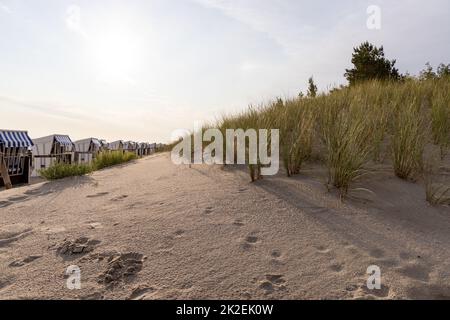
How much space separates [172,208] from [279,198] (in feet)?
3.54

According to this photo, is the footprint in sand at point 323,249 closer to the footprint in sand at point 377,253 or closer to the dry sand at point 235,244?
the dry sand at point 235,244

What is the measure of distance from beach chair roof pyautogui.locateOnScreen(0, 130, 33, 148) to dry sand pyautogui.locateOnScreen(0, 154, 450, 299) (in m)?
11.1

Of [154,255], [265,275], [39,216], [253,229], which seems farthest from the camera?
[39,216]

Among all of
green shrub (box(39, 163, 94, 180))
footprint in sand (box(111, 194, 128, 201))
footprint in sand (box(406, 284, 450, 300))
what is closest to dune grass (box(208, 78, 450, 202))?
footprint in sand (box(406, 284, 450, 300))

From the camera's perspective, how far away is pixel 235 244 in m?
2.54

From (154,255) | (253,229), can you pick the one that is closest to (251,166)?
(253,229)

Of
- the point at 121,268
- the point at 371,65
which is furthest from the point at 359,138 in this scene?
the point at 371,65

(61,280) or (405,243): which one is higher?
(405,243)

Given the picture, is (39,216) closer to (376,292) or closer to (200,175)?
(200,175)

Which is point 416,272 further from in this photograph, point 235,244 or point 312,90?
point 312,90

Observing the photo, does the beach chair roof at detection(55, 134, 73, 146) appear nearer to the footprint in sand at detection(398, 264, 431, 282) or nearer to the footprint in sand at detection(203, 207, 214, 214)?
the footprint in sand at detection(203, 207, 214, 214)

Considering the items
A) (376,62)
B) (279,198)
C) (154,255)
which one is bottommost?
(154,255)

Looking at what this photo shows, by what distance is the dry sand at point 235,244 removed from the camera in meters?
2.06

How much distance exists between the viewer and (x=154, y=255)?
97.3 inches
